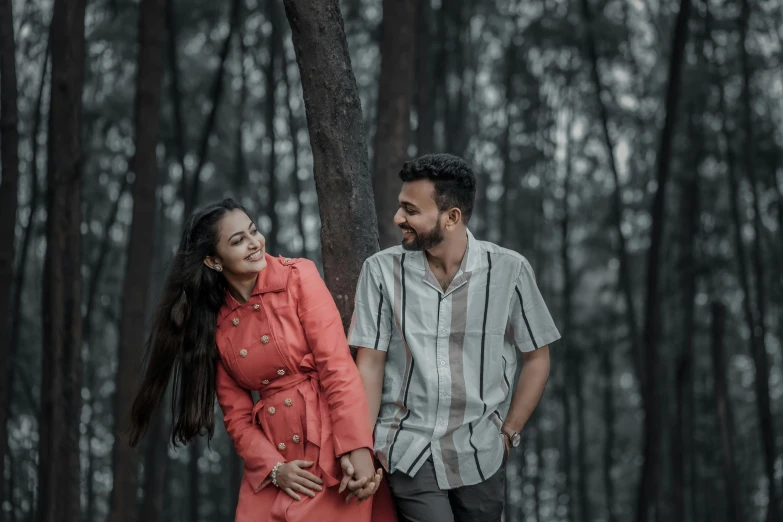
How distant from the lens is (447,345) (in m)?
3.10

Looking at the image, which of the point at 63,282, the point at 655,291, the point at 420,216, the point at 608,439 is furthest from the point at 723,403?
the point at 420,216

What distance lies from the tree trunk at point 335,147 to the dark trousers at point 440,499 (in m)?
0.91

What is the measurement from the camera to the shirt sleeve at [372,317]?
3.11 m

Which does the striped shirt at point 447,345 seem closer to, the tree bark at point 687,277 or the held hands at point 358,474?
the held hands at point 358,474

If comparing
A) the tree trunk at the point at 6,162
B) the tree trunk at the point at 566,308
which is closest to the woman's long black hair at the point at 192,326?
the tree trunk at the point at 6,162

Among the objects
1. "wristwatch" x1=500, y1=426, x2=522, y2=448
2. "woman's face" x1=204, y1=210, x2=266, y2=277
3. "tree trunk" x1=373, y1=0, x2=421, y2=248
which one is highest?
"tree trunk" x1=373, y1=0, x2=421, y2=248

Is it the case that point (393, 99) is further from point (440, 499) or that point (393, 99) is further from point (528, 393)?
point (440, 499)

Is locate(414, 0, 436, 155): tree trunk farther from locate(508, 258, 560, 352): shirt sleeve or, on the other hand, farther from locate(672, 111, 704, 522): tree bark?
locate(508, 258, 560, 352): shirt sleeve

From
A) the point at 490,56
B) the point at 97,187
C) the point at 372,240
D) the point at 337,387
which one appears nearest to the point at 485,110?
the point at 490,56

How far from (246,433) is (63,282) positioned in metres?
4.15

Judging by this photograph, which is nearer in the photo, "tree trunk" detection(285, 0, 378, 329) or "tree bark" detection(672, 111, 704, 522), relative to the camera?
"tree trunk" detection(285, 0, 378, 329)

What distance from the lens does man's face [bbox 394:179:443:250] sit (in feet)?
10.1

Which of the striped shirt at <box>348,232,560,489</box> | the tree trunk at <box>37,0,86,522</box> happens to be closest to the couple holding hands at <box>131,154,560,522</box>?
the striped shirt at <box>348,232,560,489</box>

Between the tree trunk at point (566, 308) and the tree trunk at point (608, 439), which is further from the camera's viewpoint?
the tree trunk at point (608, 439)
